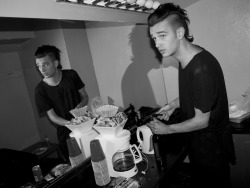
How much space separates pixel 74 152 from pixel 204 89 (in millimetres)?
1063

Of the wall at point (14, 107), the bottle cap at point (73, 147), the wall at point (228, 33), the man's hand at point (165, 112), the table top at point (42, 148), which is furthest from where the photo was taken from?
the wall at point (228, 33)

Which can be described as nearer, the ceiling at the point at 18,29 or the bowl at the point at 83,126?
the ceiling at the point at 18,29

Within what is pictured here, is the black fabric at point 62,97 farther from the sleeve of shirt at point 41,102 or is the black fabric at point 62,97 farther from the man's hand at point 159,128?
the man's hand at point 159,128

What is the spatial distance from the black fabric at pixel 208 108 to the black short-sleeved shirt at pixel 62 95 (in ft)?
2.73

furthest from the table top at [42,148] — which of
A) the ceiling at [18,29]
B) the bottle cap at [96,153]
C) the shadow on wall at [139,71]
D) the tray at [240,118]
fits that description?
the tray at [240,118]

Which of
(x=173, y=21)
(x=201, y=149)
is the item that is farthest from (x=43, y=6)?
(x=201, y=149)

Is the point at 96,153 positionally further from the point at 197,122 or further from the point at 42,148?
the point at 197,122

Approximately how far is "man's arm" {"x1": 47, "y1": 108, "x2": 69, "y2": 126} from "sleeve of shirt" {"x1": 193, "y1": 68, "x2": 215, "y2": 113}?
38.8 inches

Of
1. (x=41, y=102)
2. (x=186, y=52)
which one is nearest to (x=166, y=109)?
(x=186, y=52)

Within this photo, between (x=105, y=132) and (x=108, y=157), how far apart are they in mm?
189

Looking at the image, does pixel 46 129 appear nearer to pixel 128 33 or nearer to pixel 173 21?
pixel 173 21

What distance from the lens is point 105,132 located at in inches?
64.2

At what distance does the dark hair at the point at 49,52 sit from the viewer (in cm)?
140

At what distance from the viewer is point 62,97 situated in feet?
5.16
